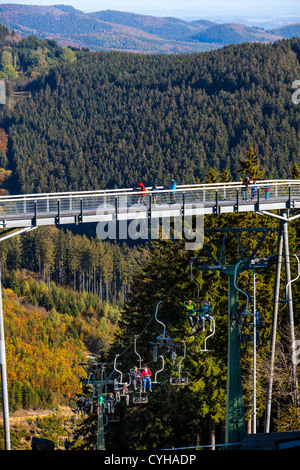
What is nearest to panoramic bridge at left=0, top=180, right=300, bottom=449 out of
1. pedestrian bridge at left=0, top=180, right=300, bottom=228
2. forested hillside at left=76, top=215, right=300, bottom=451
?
pedestrian bridge at left=0, top=180, right=300, bottom=228

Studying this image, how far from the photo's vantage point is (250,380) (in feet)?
148

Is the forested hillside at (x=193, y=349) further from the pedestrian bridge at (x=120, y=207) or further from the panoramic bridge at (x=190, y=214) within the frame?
the panoramic bridge at (x=190, y=214)

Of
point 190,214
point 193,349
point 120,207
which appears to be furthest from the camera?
point 193,349

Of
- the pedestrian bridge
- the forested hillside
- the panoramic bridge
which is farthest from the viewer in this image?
the forested hillside

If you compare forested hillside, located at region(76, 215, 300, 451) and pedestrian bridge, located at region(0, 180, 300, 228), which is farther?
forested hillside, located at region(76, 215, 300, 451)

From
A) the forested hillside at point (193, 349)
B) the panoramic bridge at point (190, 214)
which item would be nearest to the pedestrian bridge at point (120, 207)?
the panoramic bridge at point (190, 214)

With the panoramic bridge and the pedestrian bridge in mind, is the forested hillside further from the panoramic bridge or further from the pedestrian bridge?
the panoramic bridge

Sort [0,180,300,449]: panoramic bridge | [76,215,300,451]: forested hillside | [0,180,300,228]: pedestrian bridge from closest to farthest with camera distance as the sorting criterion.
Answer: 1. [0,180,300,449]: panoramic bridge
2. [0,180,300,228]: pedestrian bridge
3. [76,215,300,451]: forested hillside

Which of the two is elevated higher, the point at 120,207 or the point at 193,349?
the point at 120,207

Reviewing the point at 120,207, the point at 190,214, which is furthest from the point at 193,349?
the point at 120,207

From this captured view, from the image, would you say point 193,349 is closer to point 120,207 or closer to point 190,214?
point 190,214

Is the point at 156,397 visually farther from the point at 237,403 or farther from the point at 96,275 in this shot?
the point at 96,275

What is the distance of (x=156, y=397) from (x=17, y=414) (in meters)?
52.5
